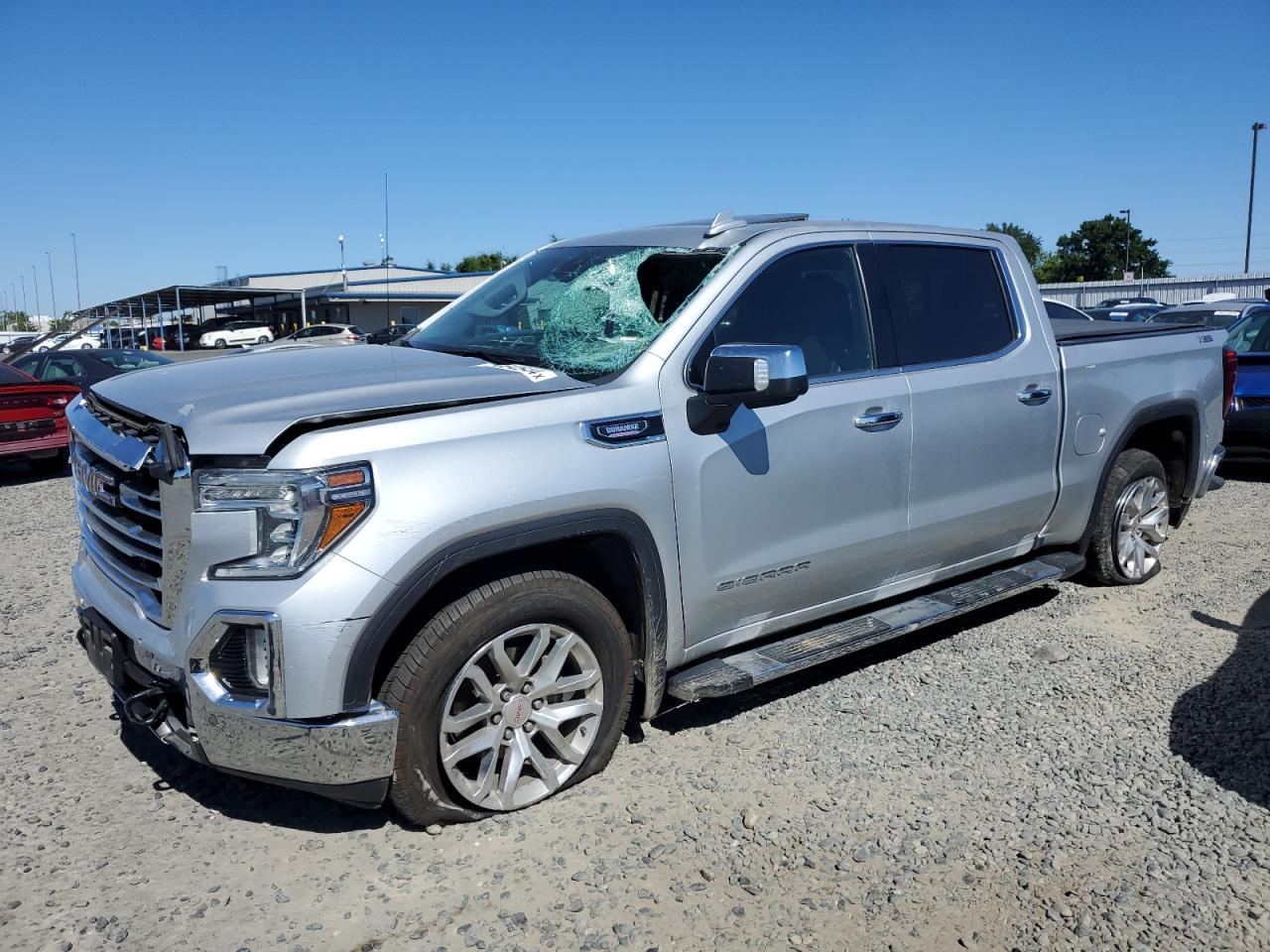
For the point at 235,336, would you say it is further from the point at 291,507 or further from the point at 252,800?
the point at 291,507

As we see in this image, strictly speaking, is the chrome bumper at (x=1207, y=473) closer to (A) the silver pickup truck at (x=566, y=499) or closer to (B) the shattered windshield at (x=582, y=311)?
(A) the silver pickup truck at (x=566, y=499)

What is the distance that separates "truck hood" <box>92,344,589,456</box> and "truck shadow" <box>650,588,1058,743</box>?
1488 mm

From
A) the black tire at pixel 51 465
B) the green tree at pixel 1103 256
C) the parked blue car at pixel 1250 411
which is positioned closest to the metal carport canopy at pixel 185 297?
the black tire at pixel 51 465

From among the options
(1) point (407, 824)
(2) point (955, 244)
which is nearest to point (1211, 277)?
(2) point (955, 244)

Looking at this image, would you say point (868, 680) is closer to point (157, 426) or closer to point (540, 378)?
point (540, 378)

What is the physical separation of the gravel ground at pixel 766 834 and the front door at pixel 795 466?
0.59 meters

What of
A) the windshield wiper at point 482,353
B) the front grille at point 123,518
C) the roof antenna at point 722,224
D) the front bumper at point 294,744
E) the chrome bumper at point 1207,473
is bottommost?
the front bumper at point 294,744

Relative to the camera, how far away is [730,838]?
10.8ft

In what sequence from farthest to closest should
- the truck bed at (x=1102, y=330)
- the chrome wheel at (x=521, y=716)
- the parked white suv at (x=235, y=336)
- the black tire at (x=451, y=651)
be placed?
the parked white suv at (x=235, y=336) → the truck bed at (x=1102, y=330) → the chrome wheel at (x=521, y=716) → the black tire at (x=451, y=651)

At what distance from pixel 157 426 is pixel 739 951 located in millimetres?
2211

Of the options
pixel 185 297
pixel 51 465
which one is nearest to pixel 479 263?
pixel 185 297

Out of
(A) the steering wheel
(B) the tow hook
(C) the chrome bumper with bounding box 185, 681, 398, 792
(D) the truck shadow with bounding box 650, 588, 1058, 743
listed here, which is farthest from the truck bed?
(B) the tow hook

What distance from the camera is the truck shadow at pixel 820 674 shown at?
421cm

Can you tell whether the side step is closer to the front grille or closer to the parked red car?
the front grille
